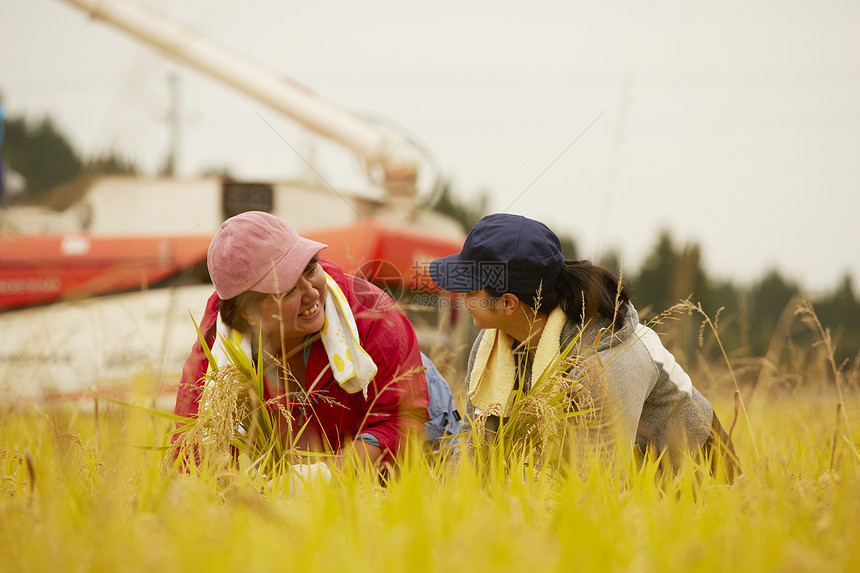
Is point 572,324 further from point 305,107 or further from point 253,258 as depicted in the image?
point 305,107

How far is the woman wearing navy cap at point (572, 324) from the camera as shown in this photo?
1874mm

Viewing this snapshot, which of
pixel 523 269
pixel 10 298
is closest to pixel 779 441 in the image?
pixel 523 269

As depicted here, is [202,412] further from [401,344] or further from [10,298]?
[10,298]

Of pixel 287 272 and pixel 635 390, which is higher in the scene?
pixel 287 272

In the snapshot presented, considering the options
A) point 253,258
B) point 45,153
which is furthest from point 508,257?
point 45,153

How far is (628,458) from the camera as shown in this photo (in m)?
1.64

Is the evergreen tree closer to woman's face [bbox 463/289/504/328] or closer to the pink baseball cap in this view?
the pink baseball cap

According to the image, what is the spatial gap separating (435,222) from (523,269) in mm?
5409

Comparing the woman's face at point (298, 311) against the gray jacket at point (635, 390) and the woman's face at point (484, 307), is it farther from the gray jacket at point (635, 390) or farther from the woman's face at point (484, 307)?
the gray jacket at point (635, 390)

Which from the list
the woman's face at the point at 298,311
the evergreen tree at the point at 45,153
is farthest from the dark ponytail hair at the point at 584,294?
the evergreen tree at the point at 45,153

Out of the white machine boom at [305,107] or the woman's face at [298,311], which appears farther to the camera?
the white machine boom at [305,107]

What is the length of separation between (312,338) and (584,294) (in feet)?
2.92

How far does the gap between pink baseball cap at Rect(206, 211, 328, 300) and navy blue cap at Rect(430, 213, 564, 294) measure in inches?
18.9

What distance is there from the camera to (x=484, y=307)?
6.55 feet
